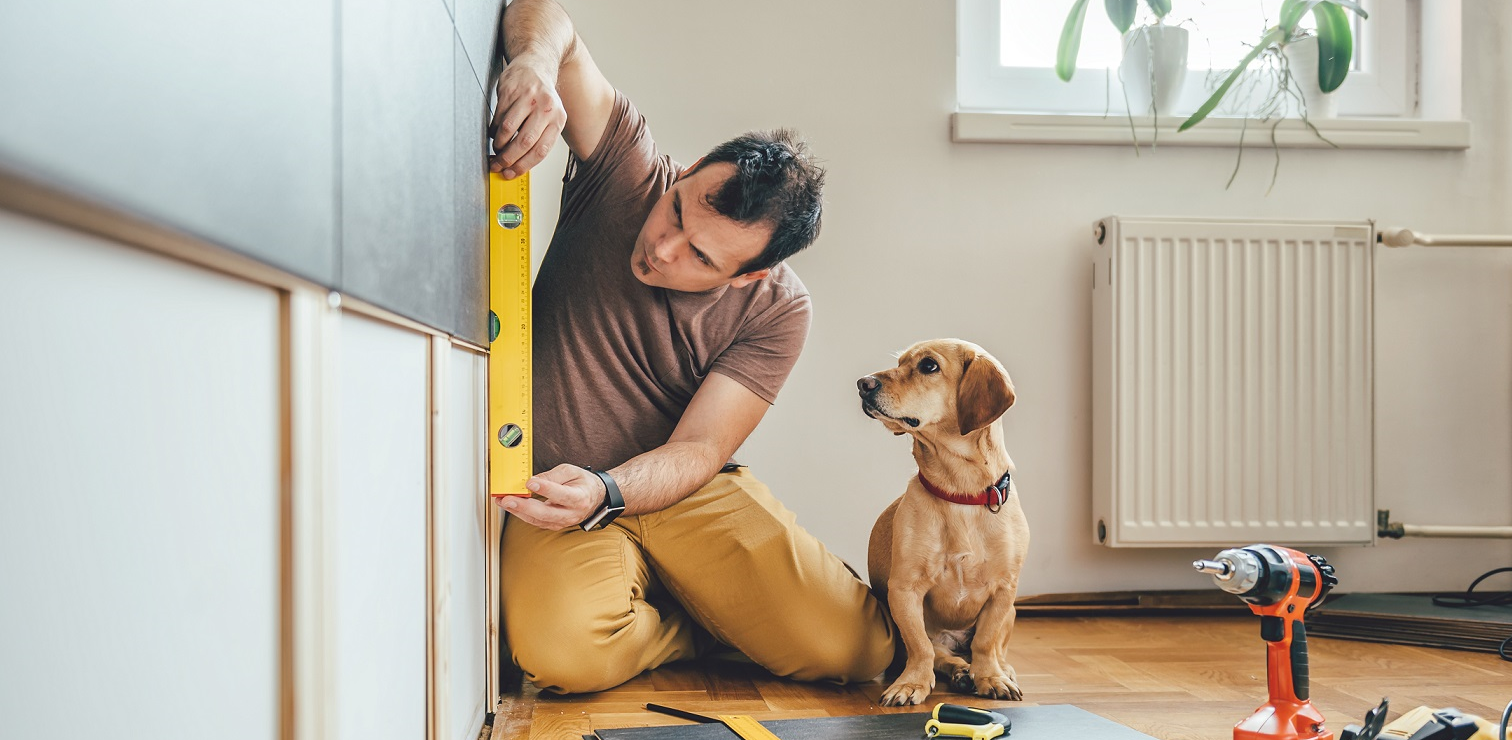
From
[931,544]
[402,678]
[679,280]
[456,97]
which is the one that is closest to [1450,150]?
[931,544]

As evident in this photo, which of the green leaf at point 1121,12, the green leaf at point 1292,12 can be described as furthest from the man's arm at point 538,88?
the green leaf at point 1292,12

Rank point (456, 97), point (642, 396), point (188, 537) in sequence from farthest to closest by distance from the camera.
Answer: point (642, 396), point (456, 97), point (188, 537)

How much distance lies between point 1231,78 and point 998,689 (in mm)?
1491

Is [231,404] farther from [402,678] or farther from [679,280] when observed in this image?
[679,280]

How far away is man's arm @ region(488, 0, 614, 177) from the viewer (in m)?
1.21

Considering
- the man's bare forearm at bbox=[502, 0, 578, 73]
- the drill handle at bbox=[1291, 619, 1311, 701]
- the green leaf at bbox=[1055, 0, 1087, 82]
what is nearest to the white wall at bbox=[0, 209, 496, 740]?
the man's bare forearm at bbox=[502, 0, 578, 73]

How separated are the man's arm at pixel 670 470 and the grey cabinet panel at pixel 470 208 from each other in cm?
24

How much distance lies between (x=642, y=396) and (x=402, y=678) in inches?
34.6

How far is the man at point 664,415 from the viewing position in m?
1.49

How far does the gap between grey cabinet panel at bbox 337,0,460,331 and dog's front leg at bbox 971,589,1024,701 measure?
972 mm

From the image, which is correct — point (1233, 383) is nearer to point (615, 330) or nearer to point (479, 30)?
point (615, 330)

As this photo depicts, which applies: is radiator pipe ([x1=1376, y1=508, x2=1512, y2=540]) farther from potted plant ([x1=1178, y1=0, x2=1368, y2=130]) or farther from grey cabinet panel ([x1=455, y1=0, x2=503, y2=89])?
grey cabinet panel ([x1=455, y1=0, x2=503, y2=89])

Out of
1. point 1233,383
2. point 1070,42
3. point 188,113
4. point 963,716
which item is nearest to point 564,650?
point 963,716

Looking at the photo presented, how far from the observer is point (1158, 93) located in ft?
7.54
